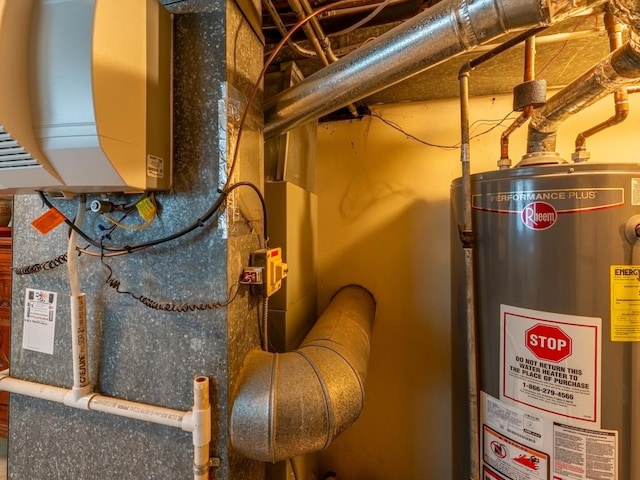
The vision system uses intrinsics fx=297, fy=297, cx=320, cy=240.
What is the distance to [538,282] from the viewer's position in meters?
0.81

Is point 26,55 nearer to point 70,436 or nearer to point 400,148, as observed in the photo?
point 70,436

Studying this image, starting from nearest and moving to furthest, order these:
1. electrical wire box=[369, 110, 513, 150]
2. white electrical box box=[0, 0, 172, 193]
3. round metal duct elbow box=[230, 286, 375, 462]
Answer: white electrical box box=[0, 0, 172, 193] → round metal duct elbow box=[230, 286, 375, 462] → electrical wire box=[369, 110, 513, 150]

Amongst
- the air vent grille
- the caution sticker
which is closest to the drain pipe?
the caution sticker

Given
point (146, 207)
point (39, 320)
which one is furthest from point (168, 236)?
point (39, 320)

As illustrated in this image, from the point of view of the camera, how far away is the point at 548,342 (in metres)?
0.78

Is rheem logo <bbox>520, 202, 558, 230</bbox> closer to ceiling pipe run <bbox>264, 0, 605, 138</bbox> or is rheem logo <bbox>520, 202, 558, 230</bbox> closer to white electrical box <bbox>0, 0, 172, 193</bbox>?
ceiling pipe run <bbox>264, 0, 605, 138</bbox>

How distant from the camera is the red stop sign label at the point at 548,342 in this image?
0.77 m

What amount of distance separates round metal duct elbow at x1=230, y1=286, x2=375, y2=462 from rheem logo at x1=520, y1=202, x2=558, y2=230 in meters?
0.63

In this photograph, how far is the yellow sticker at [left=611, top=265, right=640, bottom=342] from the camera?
0.74 meters

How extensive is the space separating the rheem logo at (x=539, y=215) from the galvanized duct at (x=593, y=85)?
0.85 feet

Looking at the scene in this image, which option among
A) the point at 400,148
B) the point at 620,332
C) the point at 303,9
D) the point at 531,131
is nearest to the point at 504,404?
the point at 620,332

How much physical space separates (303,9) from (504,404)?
4.46 feet

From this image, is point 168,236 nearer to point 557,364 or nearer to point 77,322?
point 77,322

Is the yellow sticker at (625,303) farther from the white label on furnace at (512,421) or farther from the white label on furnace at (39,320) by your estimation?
the white label on furnace at (39,320)
